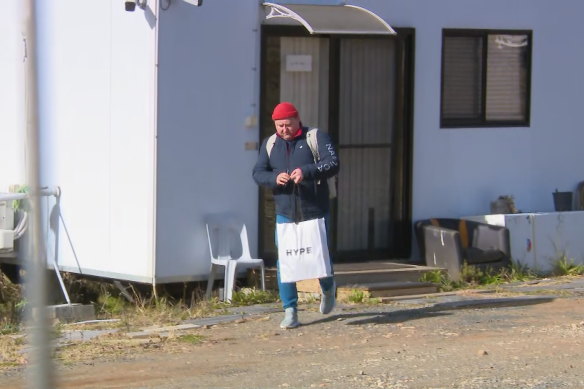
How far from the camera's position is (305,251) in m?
8.32

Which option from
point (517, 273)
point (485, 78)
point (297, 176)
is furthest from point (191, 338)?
point (485, 78)

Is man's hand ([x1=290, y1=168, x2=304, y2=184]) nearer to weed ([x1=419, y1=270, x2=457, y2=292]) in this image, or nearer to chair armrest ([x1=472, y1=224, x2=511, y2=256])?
weed ([x1=419, y1=270, x2=457, y2=292])

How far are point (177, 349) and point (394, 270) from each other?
324 centimetres

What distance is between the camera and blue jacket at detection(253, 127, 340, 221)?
27.2ft

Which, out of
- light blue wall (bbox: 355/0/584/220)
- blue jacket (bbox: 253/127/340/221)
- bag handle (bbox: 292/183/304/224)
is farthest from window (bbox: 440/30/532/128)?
bag handle (bbox: 292/183/304/224)

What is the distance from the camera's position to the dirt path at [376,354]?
271 inches

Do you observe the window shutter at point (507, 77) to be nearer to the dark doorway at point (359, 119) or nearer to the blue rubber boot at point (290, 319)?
the dark doorway at point (359, 119)

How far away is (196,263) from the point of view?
399 inches

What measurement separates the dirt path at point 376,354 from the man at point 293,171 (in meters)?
0.57

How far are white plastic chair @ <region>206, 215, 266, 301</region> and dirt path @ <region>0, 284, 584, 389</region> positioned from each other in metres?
0.91

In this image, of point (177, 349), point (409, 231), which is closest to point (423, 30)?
point (409, 231)

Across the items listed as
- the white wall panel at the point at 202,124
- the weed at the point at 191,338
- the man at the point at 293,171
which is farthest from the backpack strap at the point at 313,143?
the white wall panel at the point at 202,124

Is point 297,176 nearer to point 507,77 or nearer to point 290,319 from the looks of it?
point 290,319

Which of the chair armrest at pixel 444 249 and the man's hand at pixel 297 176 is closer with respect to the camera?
the man's hand at pixel 297 176
